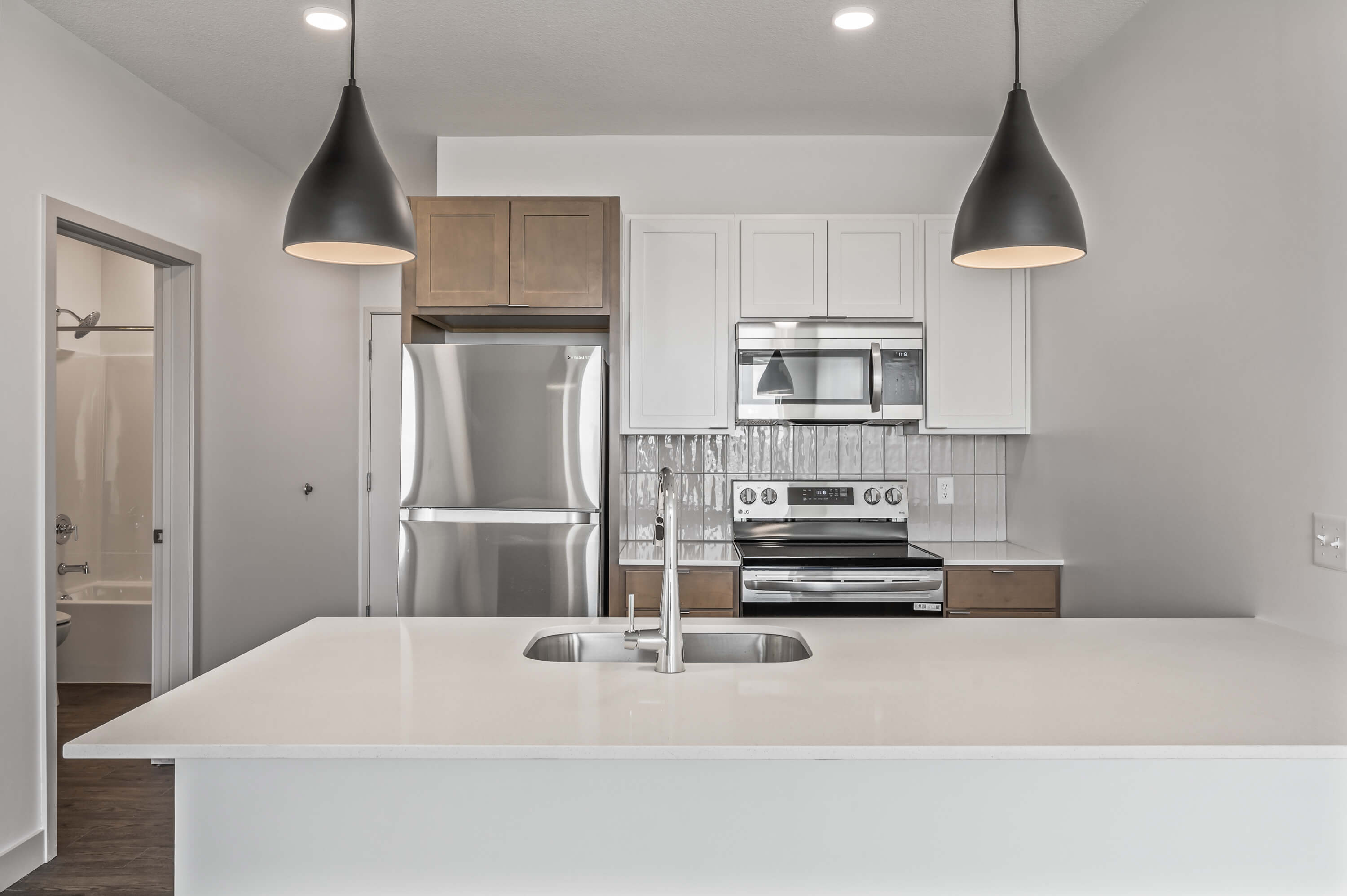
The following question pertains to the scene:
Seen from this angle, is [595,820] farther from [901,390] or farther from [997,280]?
[997,280]

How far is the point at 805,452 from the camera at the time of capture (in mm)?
3609

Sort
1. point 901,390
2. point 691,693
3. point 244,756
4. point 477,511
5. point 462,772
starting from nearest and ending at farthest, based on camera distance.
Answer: point 244,756, point 462,772, point 691,693, point 477,511, point 901,390

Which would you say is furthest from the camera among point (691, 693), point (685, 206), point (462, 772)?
point (685, 206)

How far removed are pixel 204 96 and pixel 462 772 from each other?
303cm

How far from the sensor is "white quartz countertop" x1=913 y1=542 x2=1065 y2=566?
3.01 m

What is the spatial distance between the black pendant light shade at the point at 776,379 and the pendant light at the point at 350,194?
177cm

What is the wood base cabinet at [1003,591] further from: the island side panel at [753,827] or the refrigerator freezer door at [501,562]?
the island side panel at [753,827]

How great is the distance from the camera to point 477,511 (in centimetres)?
301

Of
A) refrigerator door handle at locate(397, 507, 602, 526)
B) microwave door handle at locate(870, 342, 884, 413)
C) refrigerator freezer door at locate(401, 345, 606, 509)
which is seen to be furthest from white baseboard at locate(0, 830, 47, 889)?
microwave door handle at locate(870, 342, 884, 413)

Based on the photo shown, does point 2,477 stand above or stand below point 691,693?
above

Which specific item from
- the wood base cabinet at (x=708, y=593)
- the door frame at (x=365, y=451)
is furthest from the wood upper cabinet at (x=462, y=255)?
the door frame at (x=365, y=451)

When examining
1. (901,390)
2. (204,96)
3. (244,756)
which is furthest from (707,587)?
(204,96)

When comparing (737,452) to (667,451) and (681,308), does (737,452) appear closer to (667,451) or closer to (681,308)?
(667,451)

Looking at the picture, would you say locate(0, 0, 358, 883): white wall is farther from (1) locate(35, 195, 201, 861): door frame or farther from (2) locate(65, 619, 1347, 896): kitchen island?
(2) locate(65, 619, 1347, 896): kitchen island
